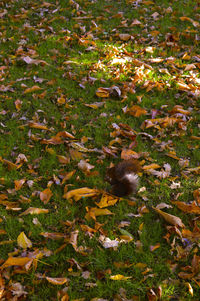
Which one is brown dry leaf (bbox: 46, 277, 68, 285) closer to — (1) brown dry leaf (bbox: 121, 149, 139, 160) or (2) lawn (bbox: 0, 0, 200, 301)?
(2) lawn (bbox: 0, 0, 200, 301)

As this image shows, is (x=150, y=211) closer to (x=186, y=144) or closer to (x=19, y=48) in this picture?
(x=186, y=144)

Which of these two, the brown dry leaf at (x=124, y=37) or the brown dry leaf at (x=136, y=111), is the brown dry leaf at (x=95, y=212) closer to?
the brown dry leaf at (x=136, y=111)

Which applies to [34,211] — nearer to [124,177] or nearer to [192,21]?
Answer: [124,177]

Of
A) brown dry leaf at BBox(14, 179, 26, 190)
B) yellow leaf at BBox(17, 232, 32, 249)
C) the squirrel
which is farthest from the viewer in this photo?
brown dry leaf at BBox(14, 179, 26, 190)

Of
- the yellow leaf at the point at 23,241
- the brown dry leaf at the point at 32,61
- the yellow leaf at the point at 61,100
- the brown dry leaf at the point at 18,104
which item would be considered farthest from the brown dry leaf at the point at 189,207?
the brown dry leaf at the point at 32,61

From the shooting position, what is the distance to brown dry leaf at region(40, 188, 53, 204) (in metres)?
2.62

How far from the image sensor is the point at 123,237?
2305mm

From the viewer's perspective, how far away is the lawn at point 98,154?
2.10m

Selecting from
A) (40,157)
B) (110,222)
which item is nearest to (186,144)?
(110,222)

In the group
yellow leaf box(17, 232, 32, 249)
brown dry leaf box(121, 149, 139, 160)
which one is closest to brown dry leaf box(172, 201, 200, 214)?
brown dry leaf box(121, 149, 139, 160)

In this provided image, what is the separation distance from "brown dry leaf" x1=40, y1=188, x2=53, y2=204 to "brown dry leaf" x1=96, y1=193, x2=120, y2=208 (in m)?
0.43

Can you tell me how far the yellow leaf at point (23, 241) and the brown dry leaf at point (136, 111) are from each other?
1898 mm

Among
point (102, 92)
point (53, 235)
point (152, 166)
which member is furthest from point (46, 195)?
point (102, 92)

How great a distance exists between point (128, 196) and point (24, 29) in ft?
13.4
